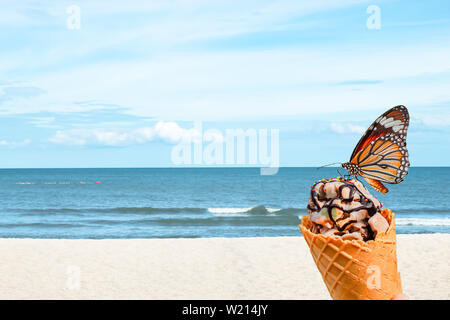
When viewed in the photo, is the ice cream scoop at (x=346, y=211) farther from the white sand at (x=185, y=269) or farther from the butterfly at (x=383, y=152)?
the white sand at (x=185, y=269)

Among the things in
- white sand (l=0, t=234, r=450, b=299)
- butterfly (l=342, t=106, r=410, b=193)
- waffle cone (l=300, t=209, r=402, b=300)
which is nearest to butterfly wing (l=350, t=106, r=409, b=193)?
butterfly (l=342, t=106, r=410, b=193)

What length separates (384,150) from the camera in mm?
3480

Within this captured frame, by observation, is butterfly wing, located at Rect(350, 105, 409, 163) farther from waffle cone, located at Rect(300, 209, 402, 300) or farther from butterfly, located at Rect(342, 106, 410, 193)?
waffle cone, located at Rect(300, 209, 402, 300)

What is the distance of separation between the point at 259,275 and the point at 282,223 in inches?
637

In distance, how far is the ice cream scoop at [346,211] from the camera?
3.26m

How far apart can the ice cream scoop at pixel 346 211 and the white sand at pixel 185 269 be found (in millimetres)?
7516

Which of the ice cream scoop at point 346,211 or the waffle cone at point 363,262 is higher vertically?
the ice cream scoop at point 346,211

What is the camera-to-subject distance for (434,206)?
43125mm

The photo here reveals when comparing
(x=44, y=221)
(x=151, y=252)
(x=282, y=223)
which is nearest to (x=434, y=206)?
(x=282, y=223)

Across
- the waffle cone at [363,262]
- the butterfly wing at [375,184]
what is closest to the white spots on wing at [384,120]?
the butterfly wing at [375,184]

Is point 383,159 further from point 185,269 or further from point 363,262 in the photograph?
point 185,269

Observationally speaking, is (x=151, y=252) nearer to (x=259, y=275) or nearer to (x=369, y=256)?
(x=259, y=275)
